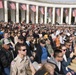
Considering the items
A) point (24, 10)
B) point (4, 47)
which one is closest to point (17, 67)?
point (4, 47)

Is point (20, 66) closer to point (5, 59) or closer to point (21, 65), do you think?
point (21, 65)

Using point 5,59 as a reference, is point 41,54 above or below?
below

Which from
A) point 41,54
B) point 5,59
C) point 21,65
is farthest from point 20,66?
point 41,54

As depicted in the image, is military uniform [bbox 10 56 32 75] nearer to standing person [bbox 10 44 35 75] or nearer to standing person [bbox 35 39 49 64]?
standing person [bbox 10 44 35 75]

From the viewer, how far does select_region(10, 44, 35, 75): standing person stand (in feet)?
17.9

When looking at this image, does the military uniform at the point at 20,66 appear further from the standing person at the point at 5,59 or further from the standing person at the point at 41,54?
the standing person at the point at 41,54

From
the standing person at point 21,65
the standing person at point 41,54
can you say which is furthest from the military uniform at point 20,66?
the standing person at point 41,54

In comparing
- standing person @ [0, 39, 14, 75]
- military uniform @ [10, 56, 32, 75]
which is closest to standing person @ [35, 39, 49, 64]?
standing person @ [0, 39, 14, 75]

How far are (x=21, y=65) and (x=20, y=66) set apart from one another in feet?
0.10

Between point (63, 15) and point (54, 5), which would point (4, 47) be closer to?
point (54, 5)

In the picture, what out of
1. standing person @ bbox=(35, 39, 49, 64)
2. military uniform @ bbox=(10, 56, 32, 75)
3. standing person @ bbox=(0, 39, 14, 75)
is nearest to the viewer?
military uniform @ bbox=(10, 56, 32, 75)

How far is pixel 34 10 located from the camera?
188 feet

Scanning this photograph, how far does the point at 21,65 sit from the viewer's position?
5.54m

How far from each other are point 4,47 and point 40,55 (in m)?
2.00
